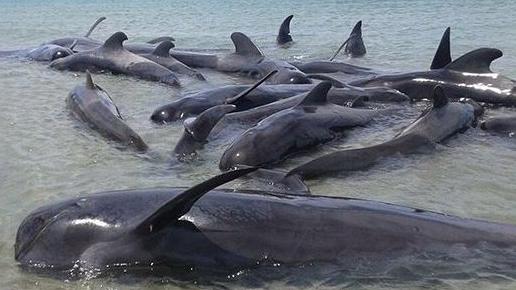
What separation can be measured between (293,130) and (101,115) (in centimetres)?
241

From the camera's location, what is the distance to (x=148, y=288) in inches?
142

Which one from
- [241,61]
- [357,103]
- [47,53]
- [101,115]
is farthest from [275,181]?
[47,53]

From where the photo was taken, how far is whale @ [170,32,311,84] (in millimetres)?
11070

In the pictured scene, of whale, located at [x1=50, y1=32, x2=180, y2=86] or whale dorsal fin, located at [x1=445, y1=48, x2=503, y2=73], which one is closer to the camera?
whale dorsal fin, located at [x1=445, y1=48, x2=503, y2=73]

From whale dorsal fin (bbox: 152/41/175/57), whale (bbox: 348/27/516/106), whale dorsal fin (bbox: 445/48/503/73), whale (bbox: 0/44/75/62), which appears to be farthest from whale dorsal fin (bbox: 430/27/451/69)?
whale (bbox: 0/44/75/62)

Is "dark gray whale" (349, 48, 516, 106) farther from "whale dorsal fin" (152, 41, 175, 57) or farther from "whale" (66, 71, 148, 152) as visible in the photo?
"whale dorsal fin" (152, 41, 175, 57)

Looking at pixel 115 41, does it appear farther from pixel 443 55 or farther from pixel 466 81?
pixel 466 81

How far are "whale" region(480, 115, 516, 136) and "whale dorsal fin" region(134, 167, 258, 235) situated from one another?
15.2 feet

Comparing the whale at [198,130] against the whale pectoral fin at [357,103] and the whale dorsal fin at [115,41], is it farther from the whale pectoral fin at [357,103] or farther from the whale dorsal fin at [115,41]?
the whale dorsal fin at [115,41]

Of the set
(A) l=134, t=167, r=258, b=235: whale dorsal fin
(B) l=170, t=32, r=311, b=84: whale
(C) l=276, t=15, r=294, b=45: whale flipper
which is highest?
(A) l=134, t=167, r=258, b=235: whale dorsal fin

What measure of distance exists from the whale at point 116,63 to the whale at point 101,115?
239cm

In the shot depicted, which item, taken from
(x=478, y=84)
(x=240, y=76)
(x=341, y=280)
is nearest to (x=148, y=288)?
(x=341, y=280)

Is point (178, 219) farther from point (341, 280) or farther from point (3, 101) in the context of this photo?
point (3, 101)

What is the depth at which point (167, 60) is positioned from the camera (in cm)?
1200
